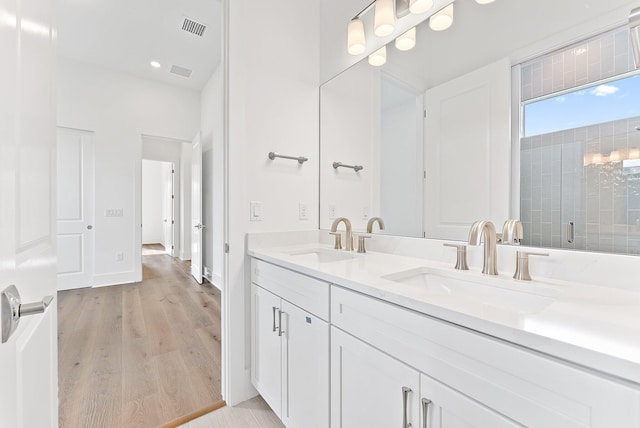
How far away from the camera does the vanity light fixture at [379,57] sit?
1639 mm

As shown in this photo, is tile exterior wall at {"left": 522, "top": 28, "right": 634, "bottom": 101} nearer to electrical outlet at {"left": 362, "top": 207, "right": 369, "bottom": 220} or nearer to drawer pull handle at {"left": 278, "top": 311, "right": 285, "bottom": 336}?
electrical outlet at {"left": 362, "top": 207, "right": 369, "bottom": 220}

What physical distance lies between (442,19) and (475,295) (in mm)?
1240

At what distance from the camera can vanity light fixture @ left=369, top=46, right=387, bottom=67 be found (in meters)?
1.64

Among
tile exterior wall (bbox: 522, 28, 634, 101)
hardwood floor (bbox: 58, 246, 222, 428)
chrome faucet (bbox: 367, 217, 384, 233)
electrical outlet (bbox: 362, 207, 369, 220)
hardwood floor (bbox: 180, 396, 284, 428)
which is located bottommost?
hardwood floor (bbox: 180, 396, 284, 428)

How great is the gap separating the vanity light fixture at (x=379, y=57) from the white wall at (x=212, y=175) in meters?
2.51

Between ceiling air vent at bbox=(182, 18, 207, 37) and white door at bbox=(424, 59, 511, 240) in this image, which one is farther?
ceiling air vent at bbox=(182, 18, 207, 37)

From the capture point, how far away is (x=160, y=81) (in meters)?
4.33

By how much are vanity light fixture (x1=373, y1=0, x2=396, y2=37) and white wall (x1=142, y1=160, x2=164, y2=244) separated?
814 centimetres

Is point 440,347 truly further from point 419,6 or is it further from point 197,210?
point 197,210

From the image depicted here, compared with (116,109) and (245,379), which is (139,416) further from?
(116,109)

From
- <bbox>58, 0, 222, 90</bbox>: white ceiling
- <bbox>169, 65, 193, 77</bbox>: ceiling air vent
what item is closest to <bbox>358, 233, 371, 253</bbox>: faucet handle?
<bbox>58, 0, 222, 90</bbox>: white ceiling

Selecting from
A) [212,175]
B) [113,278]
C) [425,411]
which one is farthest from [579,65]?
[113,278]

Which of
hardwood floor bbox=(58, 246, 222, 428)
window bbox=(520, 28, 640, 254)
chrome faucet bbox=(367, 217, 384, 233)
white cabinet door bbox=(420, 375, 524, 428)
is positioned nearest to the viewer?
white cabinet door bbox=(420, 375, 524, 428)

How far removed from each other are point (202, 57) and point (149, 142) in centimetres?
267
